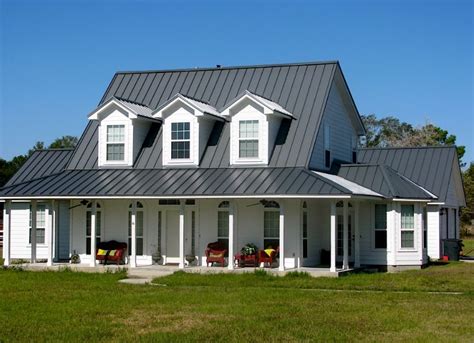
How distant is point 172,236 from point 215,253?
2.50 metres

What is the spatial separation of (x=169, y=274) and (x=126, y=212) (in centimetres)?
470

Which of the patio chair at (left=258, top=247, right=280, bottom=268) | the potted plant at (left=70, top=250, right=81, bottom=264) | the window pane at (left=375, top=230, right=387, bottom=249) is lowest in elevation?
the potted plant at (left=70, top=250, right=81, bottom=264)

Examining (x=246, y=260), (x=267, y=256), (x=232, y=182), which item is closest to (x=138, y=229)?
(x=232, y=182)

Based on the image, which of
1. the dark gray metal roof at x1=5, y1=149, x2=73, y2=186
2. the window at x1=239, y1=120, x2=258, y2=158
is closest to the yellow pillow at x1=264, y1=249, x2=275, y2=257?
the window at x1=239, y1=120, x2=258, y2=158

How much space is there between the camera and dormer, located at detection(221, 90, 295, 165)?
1128 inches

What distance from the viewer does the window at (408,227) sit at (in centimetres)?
2927

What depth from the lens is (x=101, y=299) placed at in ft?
63.2

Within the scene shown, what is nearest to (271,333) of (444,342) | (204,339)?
(204,339)

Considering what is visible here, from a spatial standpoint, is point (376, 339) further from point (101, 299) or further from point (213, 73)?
point (213, 73)

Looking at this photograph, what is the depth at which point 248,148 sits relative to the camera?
95.0ft

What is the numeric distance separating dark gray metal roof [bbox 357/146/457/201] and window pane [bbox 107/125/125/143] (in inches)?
489

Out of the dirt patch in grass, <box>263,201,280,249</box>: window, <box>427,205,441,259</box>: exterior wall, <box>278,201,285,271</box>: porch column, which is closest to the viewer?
the dirt patch in grass

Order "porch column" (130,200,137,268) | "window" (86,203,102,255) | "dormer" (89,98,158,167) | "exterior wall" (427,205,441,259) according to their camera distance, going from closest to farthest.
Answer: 1. "porch column" (130,200,137,268)
2. "window" (86,203,102,255)
3. "dormer" (89,98,158,167)
4. "exterior wall" (427,205,441,259)

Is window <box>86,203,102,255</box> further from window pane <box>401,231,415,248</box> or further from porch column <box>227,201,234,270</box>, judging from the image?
window pane <box>401,231,415,248</box>
